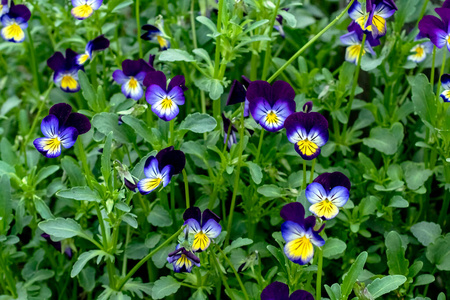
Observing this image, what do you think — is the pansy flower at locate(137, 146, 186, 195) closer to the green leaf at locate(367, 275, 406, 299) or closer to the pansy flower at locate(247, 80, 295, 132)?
the pansy flower at locate(247, 80, 295, 132)

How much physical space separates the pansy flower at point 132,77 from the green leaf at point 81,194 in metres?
0.50

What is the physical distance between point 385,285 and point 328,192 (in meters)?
0.30

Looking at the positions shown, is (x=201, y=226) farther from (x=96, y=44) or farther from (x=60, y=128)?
(x=96, y=44)

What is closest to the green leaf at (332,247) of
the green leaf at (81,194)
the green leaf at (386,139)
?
the green leaf at (386,139)

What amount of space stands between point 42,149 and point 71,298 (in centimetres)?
83

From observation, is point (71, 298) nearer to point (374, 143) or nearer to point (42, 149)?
point (42, 149)

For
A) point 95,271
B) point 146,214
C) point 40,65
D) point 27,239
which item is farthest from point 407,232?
point 40,65

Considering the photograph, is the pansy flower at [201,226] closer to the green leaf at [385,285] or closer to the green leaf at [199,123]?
the green leaf at [199,123]

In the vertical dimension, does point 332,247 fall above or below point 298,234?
below

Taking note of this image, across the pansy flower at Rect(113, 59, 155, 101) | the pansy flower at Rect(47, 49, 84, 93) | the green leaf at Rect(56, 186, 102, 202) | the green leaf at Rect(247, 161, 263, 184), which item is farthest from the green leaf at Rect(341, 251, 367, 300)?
the pansy flower at Rect(47, 49, 84, 93)

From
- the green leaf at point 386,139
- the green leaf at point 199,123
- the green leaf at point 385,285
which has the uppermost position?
the green leaf at point 199,123

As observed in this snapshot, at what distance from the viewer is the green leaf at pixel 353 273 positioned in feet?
4.93

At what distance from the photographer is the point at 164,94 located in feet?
5.76

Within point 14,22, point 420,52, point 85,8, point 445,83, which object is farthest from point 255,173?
point 14,22
